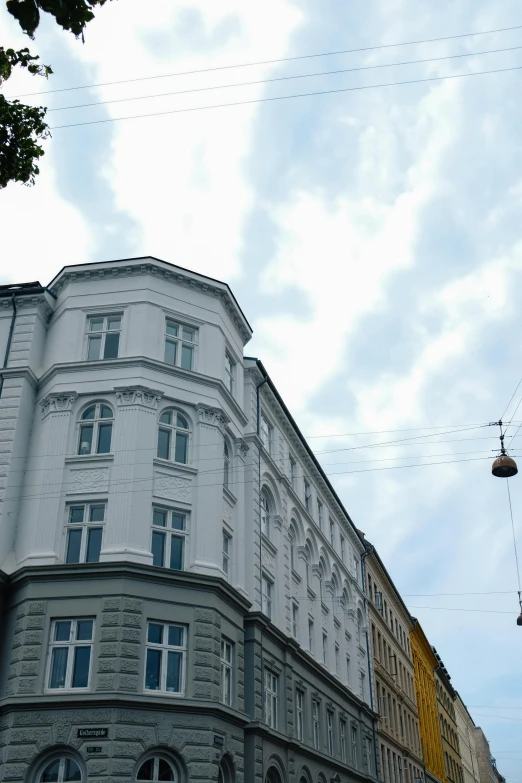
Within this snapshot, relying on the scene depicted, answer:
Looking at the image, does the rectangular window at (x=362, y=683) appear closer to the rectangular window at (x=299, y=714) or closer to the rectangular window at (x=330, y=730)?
the rectangular window at (x=330, y=730)

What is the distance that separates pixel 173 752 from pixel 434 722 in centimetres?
6490

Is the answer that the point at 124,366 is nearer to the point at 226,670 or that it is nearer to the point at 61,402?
the point at 61,402

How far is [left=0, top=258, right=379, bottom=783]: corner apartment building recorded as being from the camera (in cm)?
2369

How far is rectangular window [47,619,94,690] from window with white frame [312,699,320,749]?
16.0 metres

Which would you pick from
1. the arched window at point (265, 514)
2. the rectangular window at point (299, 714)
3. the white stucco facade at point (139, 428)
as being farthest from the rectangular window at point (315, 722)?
the arched window at point (265, 514)

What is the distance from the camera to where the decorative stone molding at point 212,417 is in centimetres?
2969

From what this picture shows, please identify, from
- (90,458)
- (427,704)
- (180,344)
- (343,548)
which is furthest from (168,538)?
(427,704)

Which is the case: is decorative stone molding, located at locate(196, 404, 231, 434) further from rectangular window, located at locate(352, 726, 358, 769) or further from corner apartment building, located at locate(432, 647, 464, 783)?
corner apartment building, located at locate(432, 647, 464, 783)

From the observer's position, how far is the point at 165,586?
2578 centimetres

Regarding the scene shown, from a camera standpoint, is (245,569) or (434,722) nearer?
(245,569)

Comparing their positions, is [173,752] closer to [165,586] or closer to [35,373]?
[165,586]

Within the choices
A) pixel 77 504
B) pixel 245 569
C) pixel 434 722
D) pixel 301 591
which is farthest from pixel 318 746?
pixel 434 722

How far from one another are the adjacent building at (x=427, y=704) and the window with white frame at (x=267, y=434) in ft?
144

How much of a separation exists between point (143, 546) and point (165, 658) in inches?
137
